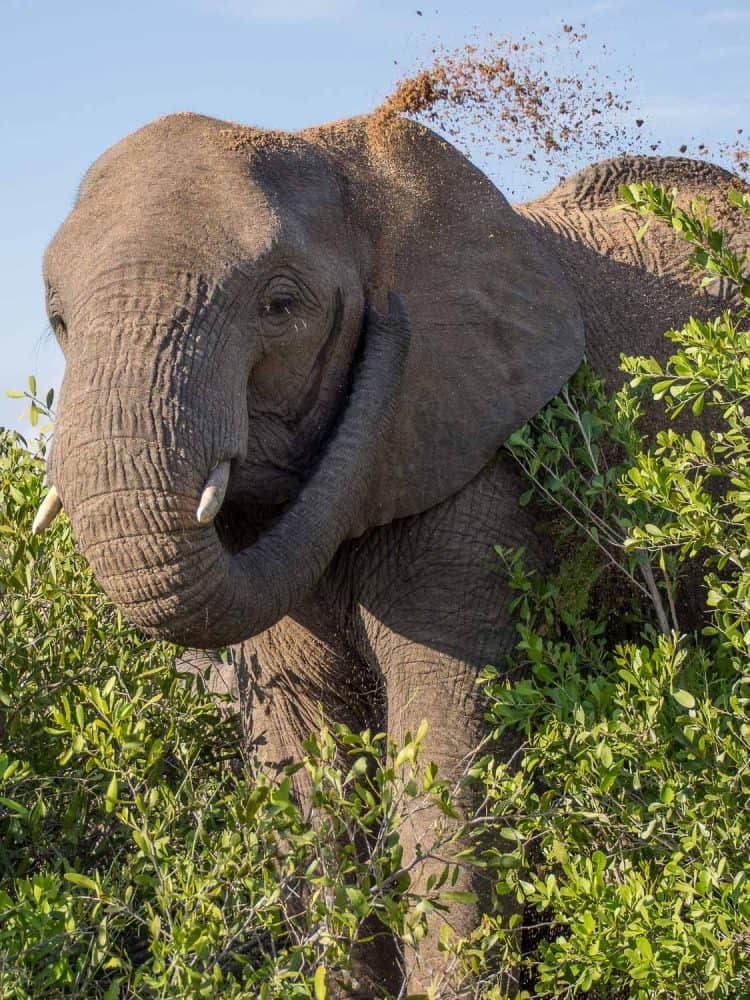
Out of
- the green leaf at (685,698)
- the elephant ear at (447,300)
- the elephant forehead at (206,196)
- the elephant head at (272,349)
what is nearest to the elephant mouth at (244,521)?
the elephant head at (272,349)

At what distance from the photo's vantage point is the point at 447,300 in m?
5.02

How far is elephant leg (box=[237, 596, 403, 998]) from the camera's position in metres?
5.26

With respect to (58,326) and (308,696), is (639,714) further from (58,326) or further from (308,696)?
(58,326)

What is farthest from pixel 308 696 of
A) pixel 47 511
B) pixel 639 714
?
pixel 639 714

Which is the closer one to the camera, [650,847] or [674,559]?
[650,847]

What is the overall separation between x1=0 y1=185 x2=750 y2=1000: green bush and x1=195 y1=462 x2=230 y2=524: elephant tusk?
494 mm

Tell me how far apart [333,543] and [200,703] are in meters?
1.56

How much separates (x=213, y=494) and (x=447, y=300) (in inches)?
49.9

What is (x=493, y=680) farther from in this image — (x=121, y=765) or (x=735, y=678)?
(x=121, y=765)

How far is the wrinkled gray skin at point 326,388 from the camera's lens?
4.07m

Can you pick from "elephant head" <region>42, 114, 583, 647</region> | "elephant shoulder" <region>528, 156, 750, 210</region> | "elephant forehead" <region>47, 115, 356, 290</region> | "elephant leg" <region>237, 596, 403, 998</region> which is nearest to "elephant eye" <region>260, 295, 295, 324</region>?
"elephant head" <region>42, 114, 583, 647</region>

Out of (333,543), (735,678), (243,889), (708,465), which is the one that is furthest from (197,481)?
(735,678)

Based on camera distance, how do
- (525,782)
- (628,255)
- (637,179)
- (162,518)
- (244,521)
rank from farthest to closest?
(637,179) < (628,255) < (244,521) < (525,782) < (162,518)

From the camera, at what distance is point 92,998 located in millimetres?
4477
